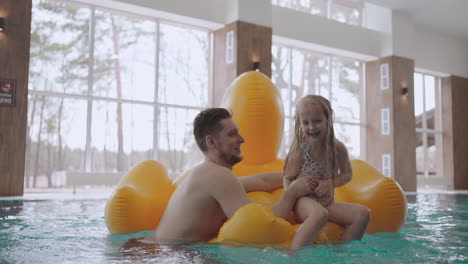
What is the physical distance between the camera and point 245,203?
8.18ft

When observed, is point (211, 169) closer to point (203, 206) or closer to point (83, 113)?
point (203, 206)

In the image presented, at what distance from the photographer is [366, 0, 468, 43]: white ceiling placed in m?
12.4

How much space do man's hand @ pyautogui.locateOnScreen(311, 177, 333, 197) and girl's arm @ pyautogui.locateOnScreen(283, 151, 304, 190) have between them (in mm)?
148

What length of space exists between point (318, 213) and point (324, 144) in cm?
50

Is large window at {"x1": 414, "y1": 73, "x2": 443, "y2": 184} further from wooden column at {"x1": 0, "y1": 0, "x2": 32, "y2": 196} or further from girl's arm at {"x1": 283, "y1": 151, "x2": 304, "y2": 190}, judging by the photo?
girl's arm at {"x1": 283, "y1": 151, "x2": 304, "y2": 190}

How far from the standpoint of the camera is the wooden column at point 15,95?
789 centimetres

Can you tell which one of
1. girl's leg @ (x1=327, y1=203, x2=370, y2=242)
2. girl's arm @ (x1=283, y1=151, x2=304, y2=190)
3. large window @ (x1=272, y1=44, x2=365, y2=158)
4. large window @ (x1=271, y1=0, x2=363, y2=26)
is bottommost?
girl's leg @ (x1=327, y1=203, x2=370, y2=242)

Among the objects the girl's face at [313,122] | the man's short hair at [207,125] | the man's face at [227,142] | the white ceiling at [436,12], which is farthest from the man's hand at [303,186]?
the white ceiling at [436,12]

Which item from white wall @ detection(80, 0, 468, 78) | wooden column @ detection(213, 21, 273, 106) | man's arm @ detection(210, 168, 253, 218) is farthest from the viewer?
wooden column @ detection(213, 21, 273, 106)

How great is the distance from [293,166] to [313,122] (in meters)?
0.32

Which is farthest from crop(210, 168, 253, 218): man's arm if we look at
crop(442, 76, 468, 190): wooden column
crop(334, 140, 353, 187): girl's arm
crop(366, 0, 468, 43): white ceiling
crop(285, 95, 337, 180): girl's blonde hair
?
crop(442, 76, 468, 190): wooden column

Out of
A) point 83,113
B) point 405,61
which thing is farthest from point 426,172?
point 83,113

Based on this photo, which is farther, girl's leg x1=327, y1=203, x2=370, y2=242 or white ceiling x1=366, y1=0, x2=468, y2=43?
white ceiling x1=366, y1=0, x2=468, y2=43

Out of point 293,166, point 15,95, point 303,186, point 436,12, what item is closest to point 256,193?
point 293,166
